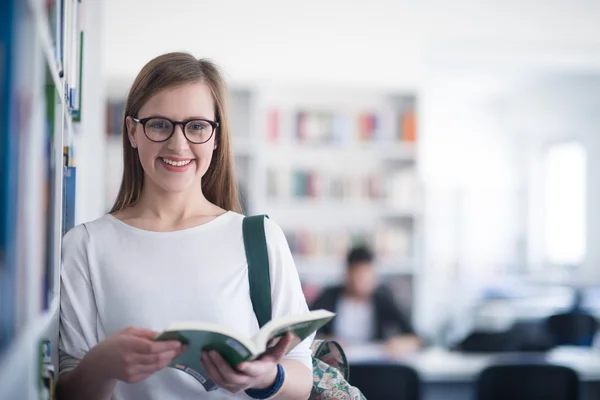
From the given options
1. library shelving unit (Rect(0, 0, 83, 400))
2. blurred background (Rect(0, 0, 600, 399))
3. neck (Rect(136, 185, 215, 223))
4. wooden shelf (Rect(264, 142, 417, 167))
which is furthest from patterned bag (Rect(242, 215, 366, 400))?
wooden shelf (Rect(264, 142, 417, 167))

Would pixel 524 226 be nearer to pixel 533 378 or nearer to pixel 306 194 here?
pixel 306 194

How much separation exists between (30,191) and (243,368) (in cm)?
41

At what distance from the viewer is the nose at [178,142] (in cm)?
119

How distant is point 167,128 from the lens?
1.21m

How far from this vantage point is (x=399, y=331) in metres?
4.23

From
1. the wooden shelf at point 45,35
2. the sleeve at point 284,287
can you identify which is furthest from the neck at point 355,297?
the wooden shelf at point 45,35

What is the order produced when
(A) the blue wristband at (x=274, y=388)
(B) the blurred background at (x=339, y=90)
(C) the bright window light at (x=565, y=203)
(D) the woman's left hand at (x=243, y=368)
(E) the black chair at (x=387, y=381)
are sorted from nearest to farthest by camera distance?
(D) the woman's left hand at (x=243, y=368) → (A) the blue wristband at (x=274, y=388) → (E) the black chair at (x=387, y=381) → (B) the blurred background at (x=339, y=90) → (C) the bright window light at (x=565, y=203)

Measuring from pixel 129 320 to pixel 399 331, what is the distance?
10.7ft

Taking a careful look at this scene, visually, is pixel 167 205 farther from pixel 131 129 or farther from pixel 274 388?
pixel 274 388

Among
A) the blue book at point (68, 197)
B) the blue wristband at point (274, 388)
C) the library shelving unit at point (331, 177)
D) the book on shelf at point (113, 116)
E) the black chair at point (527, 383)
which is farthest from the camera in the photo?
the library shelving unit at point (331, 177)

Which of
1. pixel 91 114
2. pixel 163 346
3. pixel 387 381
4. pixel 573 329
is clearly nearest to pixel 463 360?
pixel 387 381

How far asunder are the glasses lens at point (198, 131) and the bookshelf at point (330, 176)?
3.95m

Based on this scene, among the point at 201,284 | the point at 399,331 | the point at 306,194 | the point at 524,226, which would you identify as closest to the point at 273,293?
the point at 201,284

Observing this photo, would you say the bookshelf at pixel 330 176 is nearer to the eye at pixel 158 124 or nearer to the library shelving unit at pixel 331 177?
the library shelving unit at pixel 331 177
